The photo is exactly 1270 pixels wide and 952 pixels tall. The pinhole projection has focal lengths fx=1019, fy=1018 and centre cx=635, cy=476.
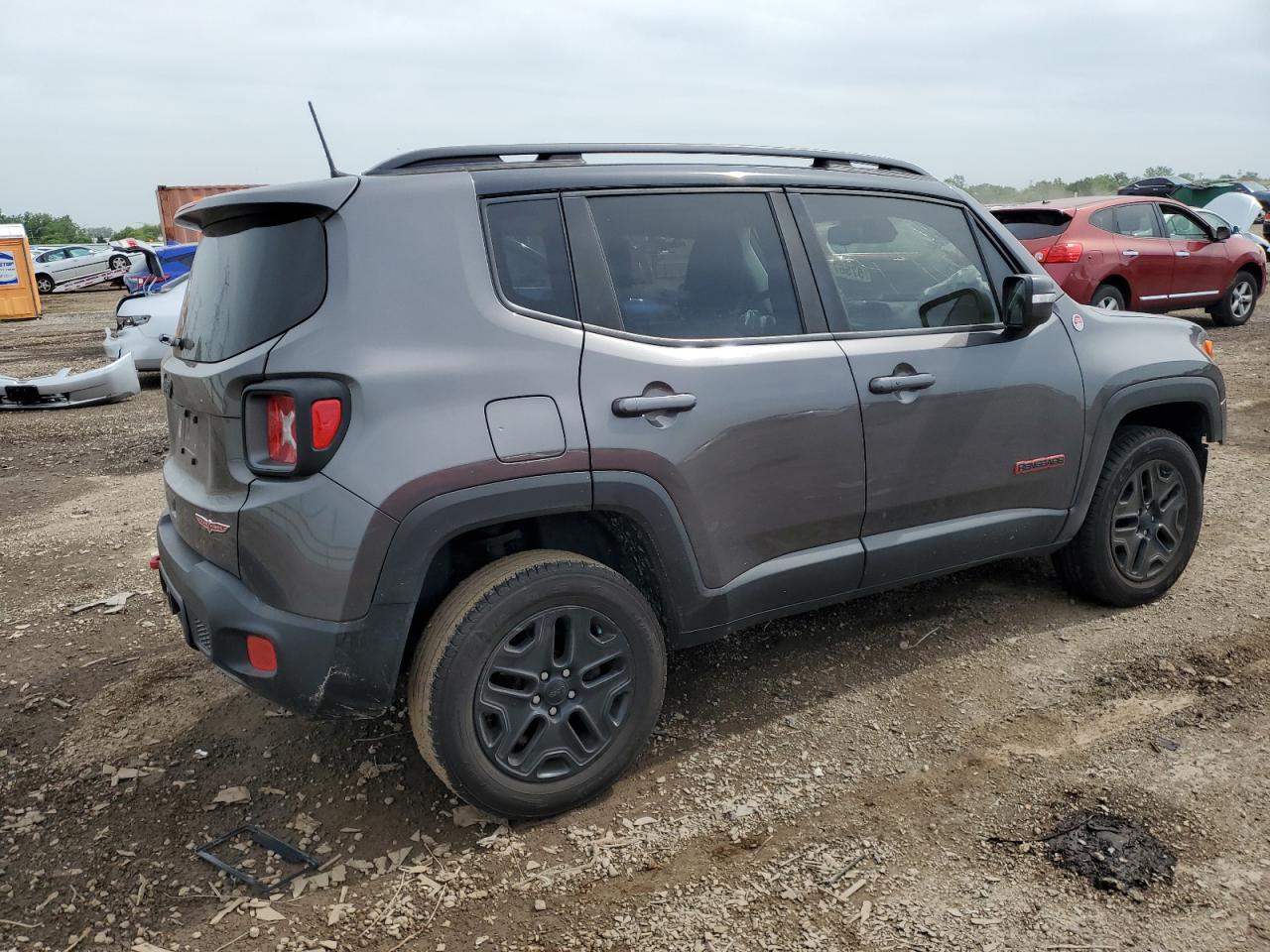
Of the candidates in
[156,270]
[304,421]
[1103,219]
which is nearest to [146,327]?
[156,270]

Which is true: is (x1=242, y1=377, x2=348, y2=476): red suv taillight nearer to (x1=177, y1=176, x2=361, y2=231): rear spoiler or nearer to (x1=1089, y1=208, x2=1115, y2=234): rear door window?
(x1=177, y1=176, x2=361, y2=231): rear spoiler

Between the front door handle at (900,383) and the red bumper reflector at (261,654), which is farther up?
the front door handle at (900,383)

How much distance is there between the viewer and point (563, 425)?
278 centimetres

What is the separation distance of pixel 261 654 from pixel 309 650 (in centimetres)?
16

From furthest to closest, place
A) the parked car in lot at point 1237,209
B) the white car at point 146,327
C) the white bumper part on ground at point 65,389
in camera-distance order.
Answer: the parked car in lot at point 1237,209 < the white car at point 146,327 < the white bumper part on ground at point 65,389

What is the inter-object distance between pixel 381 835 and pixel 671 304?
69.8 inches

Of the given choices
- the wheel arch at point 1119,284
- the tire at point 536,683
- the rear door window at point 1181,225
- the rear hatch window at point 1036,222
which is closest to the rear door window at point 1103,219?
the rear hatch window at point 1036,222

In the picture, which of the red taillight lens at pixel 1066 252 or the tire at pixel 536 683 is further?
the red taillight lens at pixel 1066 252

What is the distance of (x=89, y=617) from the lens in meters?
4.58

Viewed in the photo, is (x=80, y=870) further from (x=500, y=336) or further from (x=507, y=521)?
(x=500, y=336)

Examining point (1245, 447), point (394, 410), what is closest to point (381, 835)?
point (394, 410)

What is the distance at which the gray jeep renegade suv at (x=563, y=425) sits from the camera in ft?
8.59

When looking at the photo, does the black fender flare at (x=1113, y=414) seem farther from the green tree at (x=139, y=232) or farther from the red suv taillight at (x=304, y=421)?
the green tree at (x=139, y=232)

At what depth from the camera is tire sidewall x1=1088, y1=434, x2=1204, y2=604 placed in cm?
407
